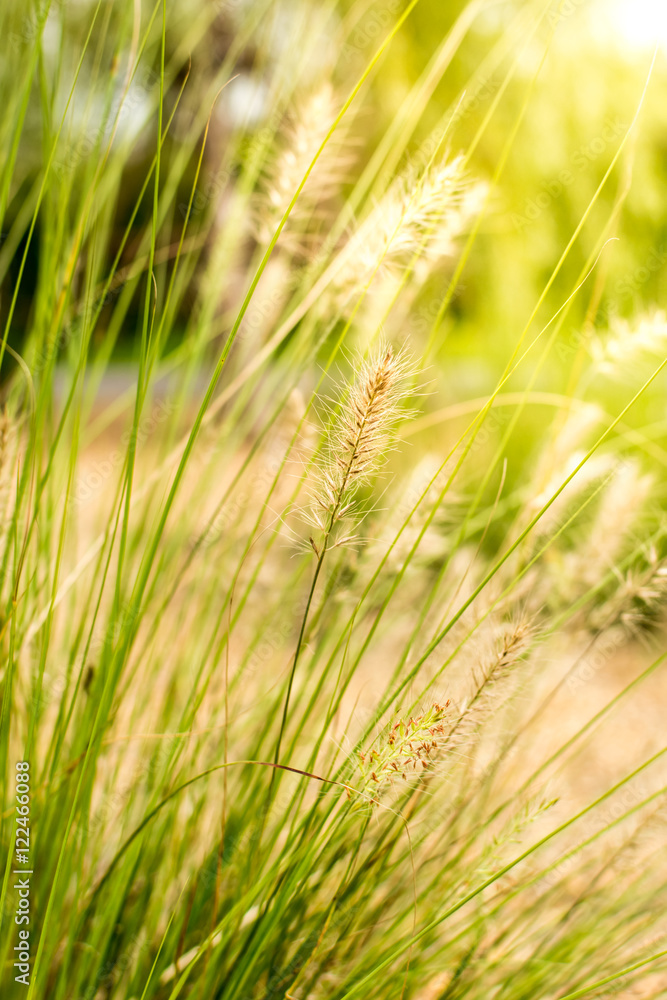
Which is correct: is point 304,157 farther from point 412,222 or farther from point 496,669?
point 496,669

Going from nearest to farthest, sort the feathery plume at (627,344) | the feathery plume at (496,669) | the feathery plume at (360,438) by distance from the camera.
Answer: the feathery plume at (360,438)
the feathery plume at (496,669)
the feathery plume at (627,344)

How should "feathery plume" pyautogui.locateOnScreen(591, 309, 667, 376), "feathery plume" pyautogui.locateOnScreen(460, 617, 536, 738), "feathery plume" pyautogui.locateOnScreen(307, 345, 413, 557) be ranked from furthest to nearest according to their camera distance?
"feathery plume" pyautogui.locateOnScreen(591, 309, 667, 376) → "feathery plume" pyautogui.locateOnScreen(460, 617, 536, 738) → "feathery plume" pyautogui.locateOnScreen(307, 345, 413, 557)

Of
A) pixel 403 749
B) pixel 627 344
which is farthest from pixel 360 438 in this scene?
pixel 627 344

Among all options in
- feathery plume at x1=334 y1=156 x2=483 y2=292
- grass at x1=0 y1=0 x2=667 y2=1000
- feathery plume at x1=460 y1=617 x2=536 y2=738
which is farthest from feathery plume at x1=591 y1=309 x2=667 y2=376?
feathery plume at x1=460 y1=617 x2=536 y2=738

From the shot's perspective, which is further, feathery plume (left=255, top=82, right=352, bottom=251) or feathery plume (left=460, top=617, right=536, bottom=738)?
feathery plume (left=255, top=82, right=352, bottom=251)

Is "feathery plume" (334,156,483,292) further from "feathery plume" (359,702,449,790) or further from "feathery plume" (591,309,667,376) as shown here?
"feathery plume" (359,702,449,790)

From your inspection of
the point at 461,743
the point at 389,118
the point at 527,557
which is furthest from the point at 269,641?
the point at 389,118

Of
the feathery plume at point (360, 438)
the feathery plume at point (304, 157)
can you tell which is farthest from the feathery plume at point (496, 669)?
the feathery plume at point (304, 157)

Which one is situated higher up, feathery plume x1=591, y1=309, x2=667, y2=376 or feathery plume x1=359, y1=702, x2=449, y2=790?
feathery plume x1=591, y1=309, x2=667, y2=376

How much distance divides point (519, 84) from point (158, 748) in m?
2.96

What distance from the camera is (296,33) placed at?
0.74m

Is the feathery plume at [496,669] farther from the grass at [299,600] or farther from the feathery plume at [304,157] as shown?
the feathery plume at [304,157]

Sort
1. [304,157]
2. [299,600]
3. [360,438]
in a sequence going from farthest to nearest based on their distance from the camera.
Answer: [299,600] → [304,157] → [360,438]

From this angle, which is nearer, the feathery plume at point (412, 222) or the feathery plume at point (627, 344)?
the feathery plume at point (412, 222)
